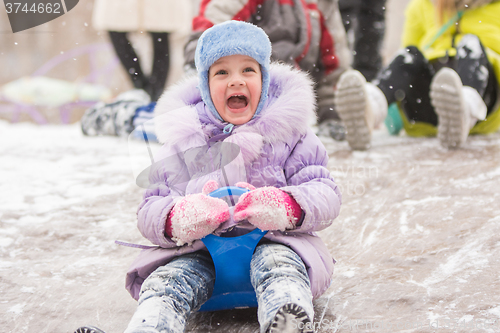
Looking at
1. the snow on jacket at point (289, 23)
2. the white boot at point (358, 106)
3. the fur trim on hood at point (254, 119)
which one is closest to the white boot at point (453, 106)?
the white boot at point (358, 106)

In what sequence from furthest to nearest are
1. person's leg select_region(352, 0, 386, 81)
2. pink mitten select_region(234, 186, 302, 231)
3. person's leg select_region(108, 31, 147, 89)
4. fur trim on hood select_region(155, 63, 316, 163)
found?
person's leg select_region(108, 31, 147, 89), person's leg select_region(352, 0, 386, 81), fur trim on hood select_region(155, 63, 316, 163), pink mitten select_region(234, 186, 302, 231)

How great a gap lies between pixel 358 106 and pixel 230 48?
48.1 inches

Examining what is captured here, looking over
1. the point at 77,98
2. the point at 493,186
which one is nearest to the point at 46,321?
the point at 493,186

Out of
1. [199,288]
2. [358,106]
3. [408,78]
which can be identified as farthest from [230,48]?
[408,78]

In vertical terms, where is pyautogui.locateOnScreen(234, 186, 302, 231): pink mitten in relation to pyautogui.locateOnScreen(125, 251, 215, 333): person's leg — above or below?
above

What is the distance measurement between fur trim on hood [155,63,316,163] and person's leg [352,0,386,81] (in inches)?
82.8

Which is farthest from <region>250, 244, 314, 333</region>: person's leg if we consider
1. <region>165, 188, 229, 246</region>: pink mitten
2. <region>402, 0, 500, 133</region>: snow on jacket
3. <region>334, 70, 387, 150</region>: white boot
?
<region>402, 0, 500, 133</region>: snow on jacket

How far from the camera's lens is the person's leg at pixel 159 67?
317 centimetres

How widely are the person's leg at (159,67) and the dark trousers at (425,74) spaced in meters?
1.51

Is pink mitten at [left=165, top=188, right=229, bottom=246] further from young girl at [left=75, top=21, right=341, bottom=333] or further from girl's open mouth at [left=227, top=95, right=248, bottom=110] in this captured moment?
girl's open mouth at [left=227, top=95, right=248, bottom=110]

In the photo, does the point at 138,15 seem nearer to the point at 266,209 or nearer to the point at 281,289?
the point at 266,209

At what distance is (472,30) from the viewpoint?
2.43 meters

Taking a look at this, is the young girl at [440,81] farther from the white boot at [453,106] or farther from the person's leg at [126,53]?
the person's leg at [126,53]

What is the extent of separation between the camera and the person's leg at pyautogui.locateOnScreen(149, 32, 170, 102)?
317 cm
